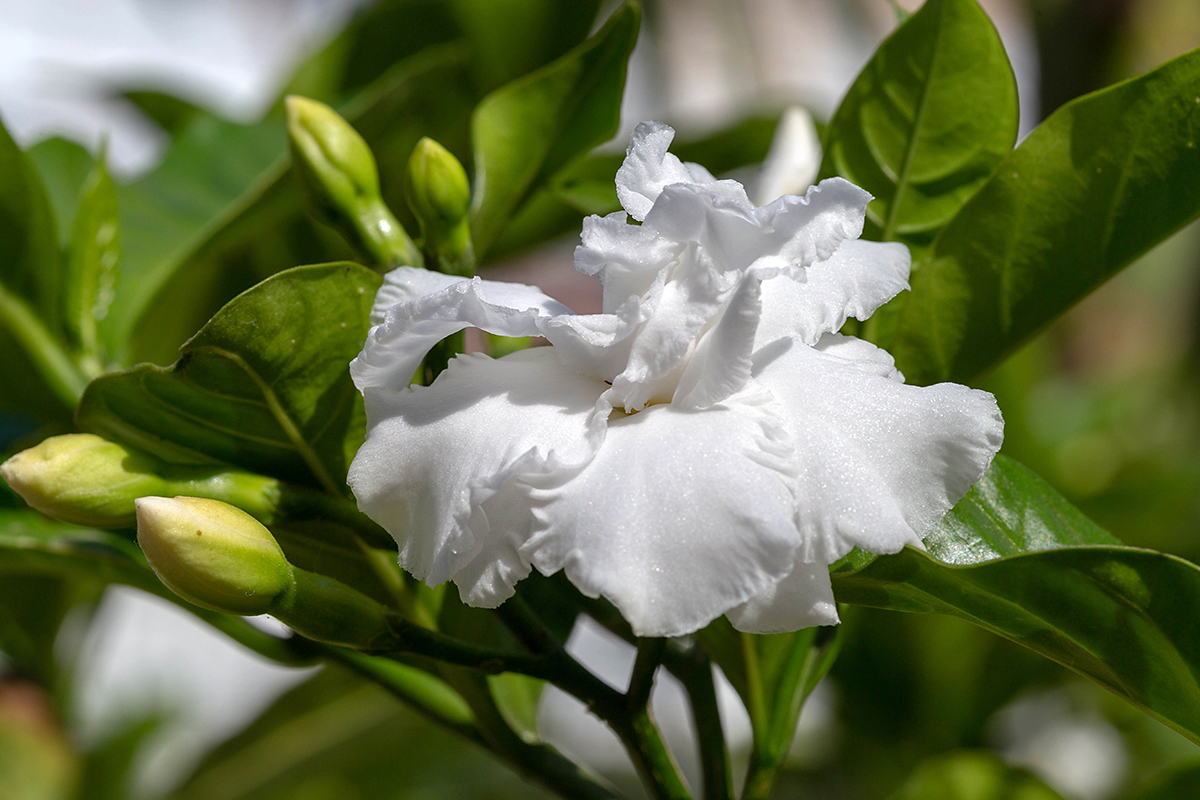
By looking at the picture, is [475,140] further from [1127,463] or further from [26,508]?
[1127,463]

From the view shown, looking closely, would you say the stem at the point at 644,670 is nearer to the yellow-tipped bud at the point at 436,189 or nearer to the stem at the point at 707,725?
the stem at the point at 707,725

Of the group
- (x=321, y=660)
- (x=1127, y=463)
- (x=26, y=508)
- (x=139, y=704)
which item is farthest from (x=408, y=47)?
(x=139, y=704)

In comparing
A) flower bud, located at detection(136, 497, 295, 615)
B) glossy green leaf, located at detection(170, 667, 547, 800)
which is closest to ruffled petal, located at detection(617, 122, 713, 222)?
flower bud, located at detection(136, 497, 295, 615)

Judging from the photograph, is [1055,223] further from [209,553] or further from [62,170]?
[62,170]

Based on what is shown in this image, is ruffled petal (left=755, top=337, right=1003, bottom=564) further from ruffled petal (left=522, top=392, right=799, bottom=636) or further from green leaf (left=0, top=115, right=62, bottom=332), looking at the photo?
green leaf (left=0, top=115, right=62, bottom=332)

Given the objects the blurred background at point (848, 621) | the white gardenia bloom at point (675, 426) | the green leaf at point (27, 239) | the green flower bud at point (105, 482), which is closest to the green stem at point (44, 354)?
the green leaf at point (27, 239)

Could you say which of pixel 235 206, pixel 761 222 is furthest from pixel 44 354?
pixel 761 222
